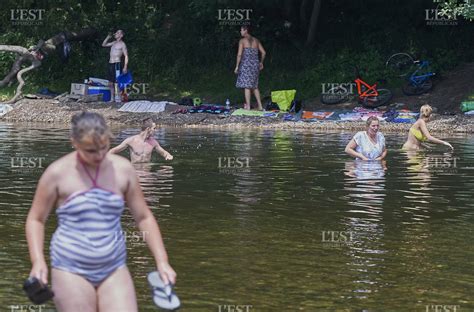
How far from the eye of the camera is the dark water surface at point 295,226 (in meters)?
8.85

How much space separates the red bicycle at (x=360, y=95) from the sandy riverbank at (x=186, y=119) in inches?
80.2

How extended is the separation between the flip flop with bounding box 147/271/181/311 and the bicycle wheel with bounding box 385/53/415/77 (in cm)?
2384

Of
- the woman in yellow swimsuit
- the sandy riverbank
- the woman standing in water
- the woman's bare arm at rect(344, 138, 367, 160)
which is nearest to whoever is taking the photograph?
the woman's bare arm at rect(344, 138, 367, 160)

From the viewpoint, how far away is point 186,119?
26734 mm

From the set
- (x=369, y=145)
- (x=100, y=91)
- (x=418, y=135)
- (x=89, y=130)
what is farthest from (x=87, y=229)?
(x=100, y=91)

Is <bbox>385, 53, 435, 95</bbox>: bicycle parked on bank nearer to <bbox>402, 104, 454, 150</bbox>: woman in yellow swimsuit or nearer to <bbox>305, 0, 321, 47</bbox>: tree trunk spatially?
<bbox>305, 0, 321, 47</bbox>: tree trunk

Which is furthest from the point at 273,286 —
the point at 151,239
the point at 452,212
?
the point at 452,212

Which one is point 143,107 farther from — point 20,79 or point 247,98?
point 20,79

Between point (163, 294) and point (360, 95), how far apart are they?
72.6 feet

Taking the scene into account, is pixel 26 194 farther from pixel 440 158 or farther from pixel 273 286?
pixel 440 158

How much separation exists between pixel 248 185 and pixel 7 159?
5227 millimetres

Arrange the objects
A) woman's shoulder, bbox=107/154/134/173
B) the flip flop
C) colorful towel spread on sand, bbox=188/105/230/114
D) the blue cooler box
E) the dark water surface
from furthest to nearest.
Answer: the blue cooler box
colorful towel spread on sand, bbox=188/105/230/114
the dark water surface
woman's shoulder, bbox=107/154/134/173
the flip flop

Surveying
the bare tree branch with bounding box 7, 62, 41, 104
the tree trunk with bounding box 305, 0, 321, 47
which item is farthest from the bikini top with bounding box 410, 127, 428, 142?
the bare tree branch with bounding box 7, 62, 41, 104

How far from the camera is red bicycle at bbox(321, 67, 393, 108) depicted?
27391 mm
